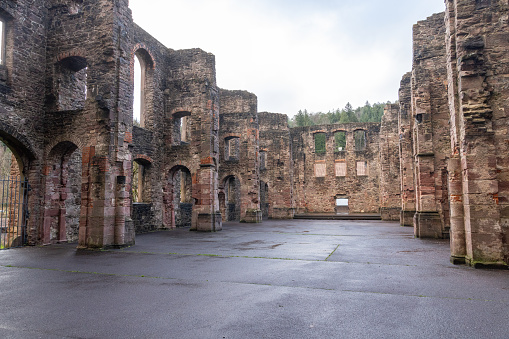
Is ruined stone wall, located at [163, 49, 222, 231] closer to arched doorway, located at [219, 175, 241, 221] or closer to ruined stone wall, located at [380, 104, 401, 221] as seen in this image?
arched doorway, located at [219, 175, 241, 221]

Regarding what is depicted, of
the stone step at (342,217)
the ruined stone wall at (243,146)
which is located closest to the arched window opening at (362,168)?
the stone step at (342,217)

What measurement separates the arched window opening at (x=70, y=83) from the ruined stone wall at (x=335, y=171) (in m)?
20.6

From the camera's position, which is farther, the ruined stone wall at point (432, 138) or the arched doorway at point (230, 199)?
the arched doorway at point (230, 199)

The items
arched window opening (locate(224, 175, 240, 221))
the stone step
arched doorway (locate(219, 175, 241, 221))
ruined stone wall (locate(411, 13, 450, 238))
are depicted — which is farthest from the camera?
arched window opening (locate(224, 175, 240, 221))

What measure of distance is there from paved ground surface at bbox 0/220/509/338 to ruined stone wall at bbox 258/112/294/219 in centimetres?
1663

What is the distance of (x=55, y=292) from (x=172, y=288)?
5.82ft

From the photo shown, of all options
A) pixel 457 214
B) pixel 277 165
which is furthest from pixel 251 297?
pixel 277 165

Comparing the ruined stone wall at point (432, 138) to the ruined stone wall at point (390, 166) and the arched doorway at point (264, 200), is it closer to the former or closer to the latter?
the ruined stone wall at point (390, 166)

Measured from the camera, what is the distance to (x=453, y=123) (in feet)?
23.7

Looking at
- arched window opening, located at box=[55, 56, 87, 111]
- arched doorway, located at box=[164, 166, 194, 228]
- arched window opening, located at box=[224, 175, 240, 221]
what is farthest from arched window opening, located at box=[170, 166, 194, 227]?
arched window opening, located at box=[55, 56, 87, 111]

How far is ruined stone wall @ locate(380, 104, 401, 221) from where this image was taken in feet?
70.5

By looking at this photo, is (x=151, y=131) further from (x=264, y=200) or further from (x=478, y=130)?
(x=264, y=200)

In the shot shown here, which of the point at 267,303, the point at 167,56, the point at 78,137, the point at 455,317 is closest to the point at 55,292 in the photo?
the point at 267,303

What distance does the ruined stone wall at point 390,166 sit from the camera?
70.5ft
